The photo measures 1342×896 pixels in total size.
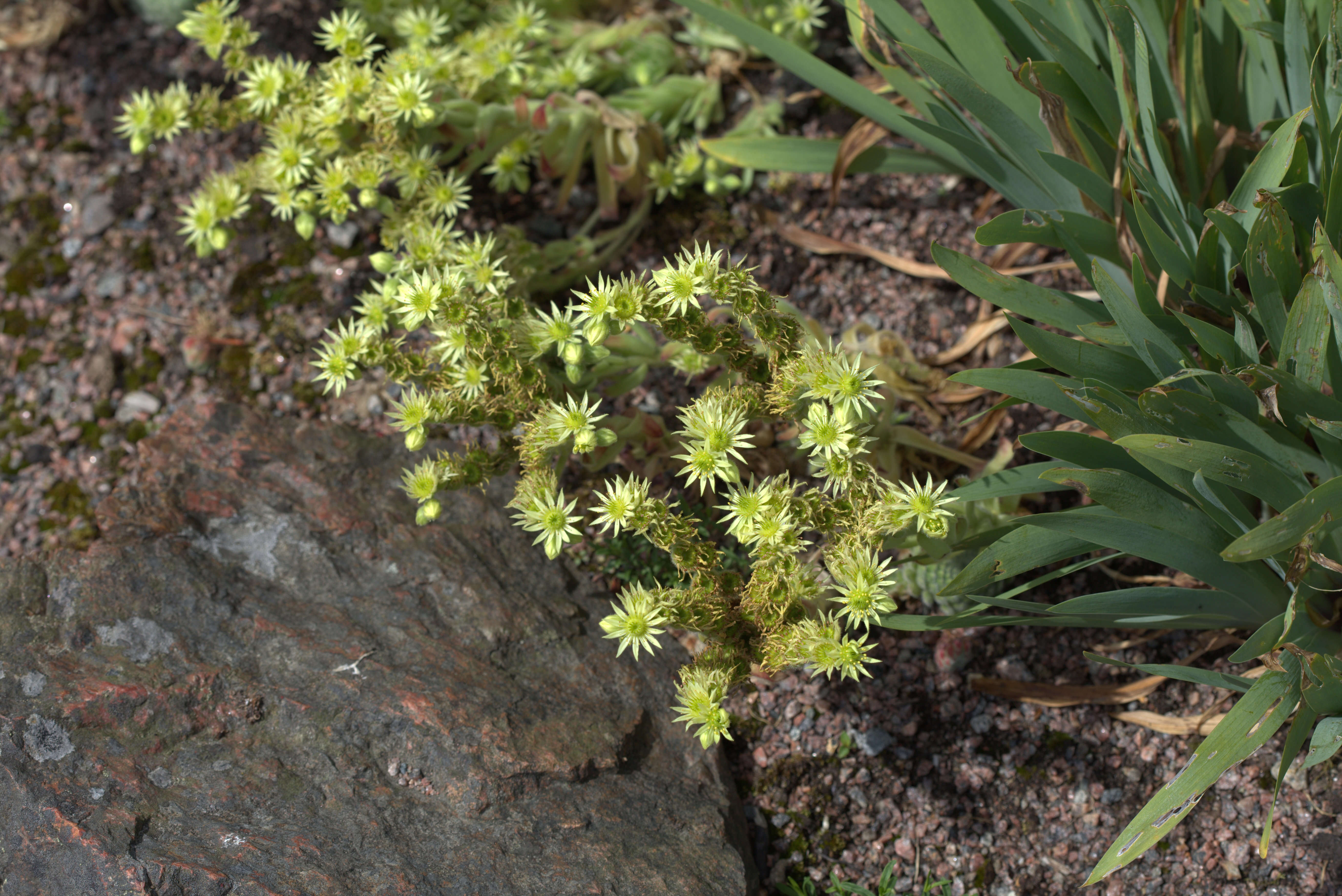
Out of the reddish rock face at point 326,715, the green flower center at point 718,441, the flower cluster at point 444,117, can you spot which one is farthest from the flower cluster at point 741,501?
the flower cluster at point 444,117

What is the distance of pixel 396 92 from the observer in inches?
90.5

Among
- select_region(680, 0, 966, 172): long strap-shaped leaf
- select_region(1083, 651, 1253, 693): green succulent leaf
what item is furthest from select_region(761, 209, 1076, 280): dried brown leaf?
select_region(1083, 651, 1253, 693): green succulent leaf

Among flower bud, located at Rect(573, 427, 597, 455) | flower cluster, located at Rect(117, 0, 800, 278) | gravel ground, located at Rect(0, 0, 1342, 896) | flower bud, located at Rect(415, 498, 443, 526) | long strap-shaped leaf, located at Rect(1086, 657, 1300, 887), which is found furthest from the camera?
flower cluster, located at Rect(117, 0, 800, 278)

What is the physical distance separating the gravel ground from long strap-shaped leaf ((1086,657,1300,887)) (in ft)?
1.58

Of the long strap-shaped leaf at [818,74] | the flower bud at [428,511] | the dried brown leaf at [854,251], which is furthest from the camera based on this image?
the dried brown leaf at [854,251]

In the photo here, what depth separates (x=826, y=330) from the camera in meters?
2.83

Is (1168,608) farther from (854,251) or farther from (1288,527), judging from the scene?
(854,251)

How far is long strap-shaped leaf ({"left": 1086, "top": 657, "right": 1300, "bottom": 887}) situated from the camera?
64.8 inches

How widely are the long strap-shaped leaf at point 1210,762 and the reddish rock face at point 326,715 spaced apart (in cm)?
73

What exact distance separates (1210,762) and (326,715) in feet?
5.43

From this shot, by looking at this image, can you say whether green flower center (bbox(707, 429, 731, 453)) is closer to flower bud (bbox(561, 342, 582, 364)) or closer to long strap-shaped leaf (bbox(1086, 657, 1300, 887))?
flower bud (bbox(561, 342, 582, 364))

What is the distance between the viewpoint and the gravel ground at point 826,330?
2146 millimetres

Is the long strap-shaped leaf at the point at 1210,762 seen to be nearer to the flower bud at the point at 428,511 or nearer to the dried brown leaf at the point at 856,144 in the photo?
the flower bud at the point at 428,511

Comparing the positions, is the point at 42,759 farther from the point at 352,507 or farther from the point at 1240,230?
the point at 1240,230
